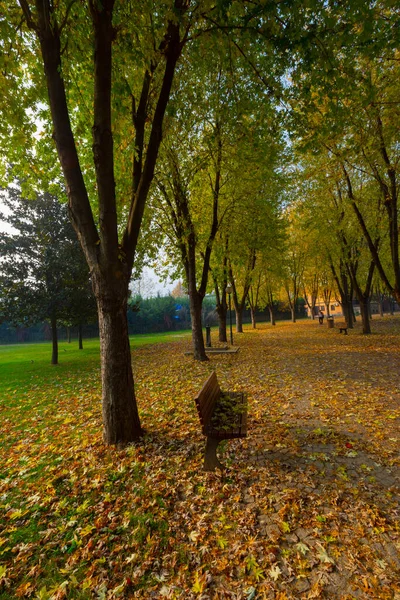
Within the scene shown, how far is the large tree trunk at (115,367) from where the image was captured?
4573 mm

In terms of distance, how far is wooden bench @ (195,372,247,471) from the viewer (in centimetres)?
393

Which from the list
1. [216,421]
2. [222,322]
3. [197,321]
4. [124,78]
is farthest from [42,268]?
[216,421]

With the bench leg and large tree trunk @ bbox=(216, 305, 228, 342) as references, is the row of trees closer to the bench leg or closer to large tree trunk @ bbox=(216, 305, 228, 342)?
the bench leg

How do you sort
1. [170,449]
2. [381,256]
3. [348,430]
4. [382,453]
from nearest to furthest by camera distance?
[382,453]
[170,449]
[348,430]
[381,256]

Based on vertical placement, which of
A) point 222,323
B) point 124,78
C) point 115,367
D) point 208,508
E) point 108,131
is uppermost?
point 124,78

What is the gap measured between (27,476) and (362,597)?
427 centimetres

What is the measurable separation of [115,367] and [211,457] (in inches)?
76.5

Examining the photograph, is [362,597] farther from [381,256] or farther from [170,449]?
[381,256]

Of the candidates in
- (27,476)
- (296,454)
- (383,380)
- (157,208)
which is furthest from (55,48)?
(383,380)

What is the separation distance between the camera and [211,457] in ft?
13.3

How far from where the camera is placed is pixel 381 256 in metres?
25.2

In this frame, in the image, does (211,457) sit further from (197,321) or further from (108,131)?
(197,321)

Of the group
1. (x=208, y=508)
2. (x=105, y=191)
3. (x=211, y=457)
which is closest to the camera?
(x=208, y=508)

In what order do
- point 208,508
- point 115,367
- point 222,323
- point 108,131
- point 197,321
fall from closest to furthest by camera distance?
1. point 208,508
2. point 108,131
3. point 115,367
4. point 197,321
5. point 222,323
